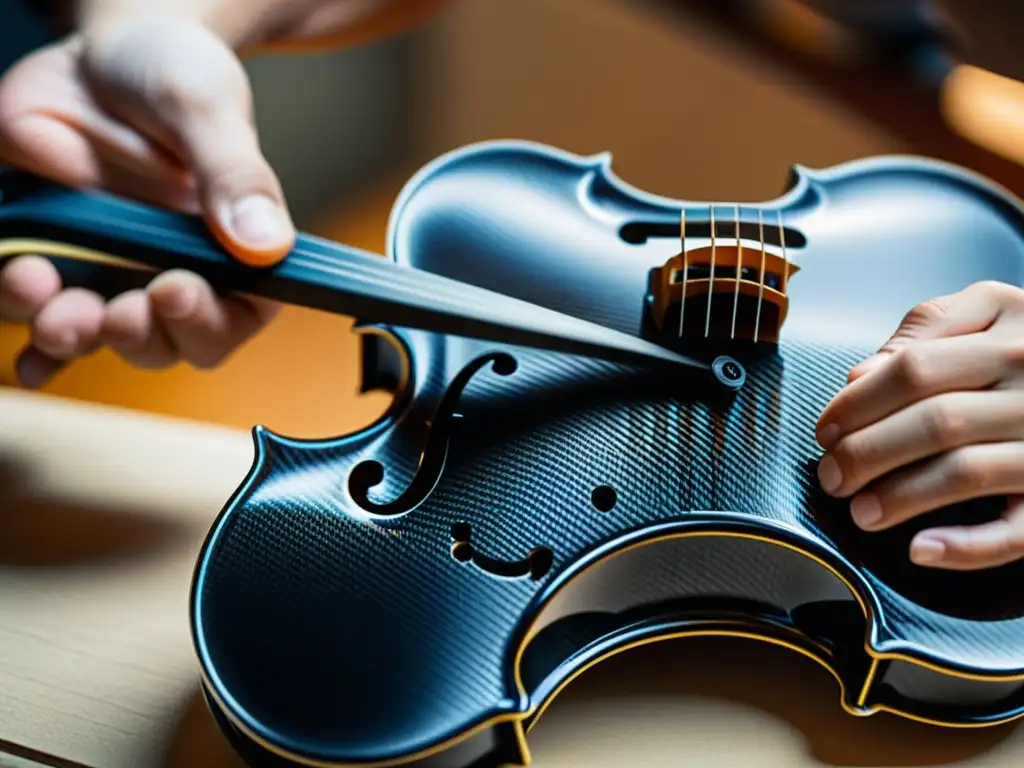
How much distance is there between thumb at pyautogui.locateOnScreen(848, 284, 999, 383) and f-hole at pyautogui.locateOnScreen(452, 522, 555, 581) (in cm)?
22

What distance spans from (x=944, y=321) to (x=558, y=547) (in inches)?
10.8

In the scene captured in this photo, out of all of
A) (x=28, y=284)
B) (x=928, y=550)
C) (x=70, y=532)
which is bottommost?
(x=70, y=532)

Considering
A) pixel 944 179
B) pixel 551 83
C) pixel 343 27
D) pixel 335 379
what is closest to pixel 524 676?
pixel 944 179

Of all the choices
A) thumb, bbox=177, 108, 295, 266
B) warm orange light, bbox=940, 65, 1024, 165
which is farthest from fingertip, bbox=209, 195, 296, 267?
warm orange light, bbox=940, 65, 1024, 165

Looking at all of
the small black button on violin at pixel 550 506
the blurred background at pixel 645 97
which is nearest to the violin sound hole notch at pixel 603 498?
the small black button on violin at pixel 550 506

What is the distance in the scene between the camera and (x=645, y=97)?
162 centimetres

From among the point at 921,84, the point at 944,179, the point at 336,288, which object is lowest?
the point at 336,288

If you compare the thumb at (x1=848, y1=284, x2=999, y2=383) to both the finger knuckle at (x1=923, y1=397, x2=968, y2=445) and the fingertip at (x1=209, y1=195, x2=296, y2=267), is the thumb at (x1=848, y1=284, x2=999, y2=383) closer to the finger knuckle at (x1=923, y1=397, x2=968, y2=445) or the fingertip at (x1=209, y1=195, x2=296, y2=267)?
the finger knuckle at (x1=923, y1=397, x2=968, y2=445)

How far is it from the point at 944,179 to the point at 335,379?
677 millimetres

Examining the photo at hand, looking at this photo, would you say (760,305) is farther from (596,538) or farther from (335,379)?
(335,379)

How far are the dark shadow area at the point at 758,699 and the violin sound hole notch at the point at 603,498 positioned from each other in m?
0.12

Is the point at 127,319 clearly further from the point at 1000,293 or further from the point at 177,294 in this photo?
the point at 1000,293

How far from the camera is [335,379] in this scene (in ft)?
3.66

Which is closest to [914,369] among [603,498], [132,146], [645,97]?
[603,498]
